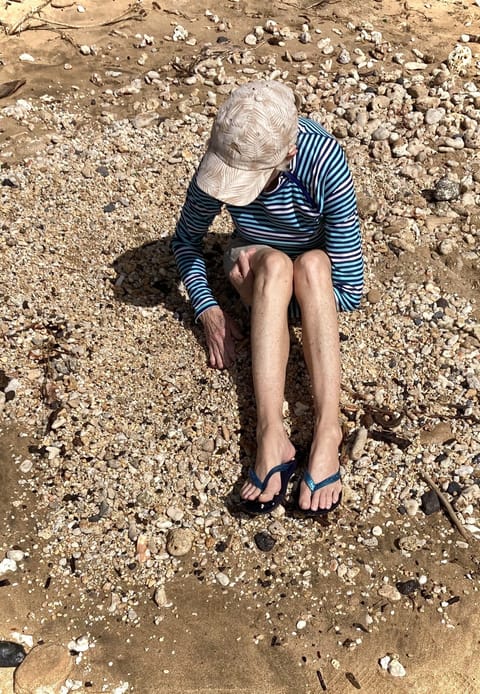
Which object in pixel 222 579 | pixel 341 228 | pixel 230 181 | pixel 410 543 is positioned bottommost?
pixel 222 579

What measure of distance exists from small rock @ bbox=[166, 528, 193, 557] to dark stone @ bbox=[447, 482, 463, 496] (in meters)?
1.07

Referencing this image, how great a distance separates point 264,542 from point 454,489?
81 centimetres

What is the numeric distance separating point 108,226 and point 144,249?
0.89 feet

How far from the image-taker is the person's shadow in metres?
3.32

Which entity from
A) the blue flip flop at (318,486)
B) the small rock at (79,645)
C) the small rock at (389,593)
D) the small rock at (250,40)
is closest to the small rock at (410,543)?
the small rock at (389,593)

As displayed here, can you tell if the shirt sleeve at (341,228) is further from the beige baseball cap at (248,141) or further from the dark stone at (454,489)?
the dark stone at (454,489)

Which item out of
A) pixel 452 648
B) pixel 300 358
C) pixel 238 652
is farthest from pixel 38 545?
pixel 452 648

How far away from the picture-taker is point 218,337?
351cm

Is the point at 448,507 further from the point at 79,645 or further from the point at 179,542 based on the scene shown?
the point at 79,645

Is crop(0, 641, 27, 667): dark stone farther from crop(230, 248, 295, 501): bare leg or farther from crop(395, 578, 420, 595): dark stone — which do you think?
crop(395, 578, 420, 595): dark stone

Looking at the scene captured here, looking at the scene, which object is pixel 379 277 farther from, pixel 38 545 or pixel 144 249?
pixel 38 545

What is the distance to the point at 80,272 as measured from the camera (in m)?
4.02

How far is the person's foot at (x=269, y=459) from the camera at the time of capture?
305cm

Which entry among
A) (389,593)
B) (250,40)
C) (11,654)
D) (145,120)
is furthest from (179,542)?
(250,40)
